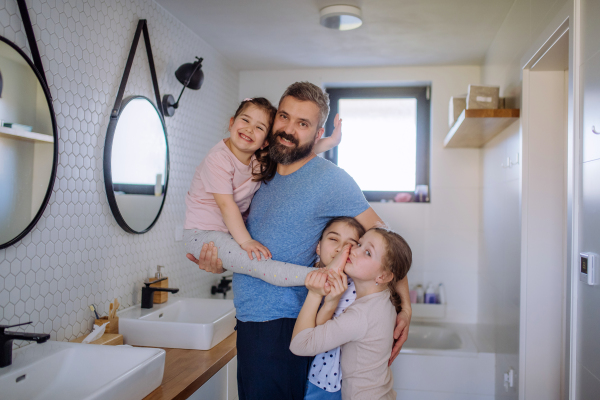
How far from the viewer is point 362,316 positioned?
1.26 metres

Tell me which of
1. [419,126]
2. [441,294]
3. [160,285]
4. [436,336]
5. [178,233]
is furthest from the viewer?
[419,126]

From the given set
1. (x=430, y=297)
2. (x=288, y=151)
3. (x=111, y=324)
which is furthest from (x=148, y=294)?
(x=430, y=297)

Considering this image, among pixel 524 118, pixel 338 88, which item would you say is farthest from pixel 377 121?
pixel 524 118

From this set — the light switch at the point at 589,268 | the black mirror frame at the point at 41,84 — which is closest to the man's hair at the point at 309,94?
the black mirror frame at the point at 41,84

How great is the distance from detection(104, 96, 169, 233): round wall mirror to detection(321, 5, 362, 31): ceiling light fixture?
3.44 ft

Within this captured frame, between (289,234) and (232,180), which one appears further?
(232,180)

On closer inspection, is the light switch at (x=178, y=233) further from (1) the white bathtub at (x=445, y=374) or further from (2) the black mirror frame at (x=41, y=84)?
(1) the white bathtub at (x=445, y=374)

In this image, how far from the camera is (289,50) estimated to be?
3.10 metres

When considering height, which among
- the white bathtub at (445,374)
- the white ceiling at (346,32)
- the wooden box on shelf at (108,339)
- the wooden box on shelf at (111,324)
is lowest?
the white bathtub at (445,374)

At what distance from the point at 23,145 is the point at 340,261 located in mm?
1100

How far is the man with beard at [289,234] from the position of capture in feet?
4.25

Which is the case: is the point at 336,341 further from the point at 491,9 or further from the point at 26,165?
the point at 491,9

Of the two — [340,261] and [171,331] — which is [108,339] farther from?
[340,261]

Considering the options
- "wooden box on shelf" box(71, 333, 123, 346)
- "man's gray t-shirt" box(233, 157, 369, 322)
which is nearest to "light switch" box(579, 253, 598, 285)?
"man's gray t-shirt" box(233, 157, 369, 322)
